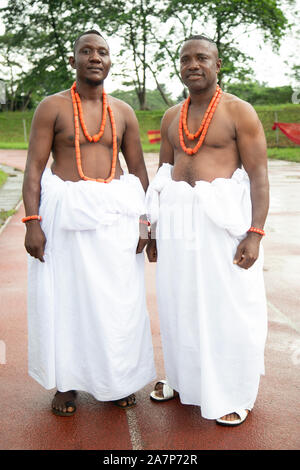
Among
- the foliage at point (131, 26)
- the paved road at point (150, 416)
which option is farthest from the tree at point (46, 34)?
the paved road at point (150, 416)

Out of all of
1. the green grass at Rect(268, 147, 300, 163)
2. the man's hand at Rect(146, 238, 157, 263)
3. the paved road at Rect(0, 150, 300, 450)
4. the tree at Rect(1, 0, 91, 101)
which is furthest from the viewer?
the tree at Rect(1, 0, 91, 101)

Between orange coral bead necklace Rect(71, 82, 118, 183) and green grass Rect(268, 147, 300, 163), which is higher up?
orange coral bead necklace Rect(71, 82, 118, 183)

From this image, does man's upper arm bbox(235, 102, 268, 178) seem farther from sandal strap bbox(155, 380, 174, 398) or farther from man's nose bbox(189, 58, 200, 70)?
sandal strap bbox(155, 380, 174, 398)

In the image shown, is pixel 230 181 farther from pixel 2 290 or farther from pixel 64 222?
pixel 2 290

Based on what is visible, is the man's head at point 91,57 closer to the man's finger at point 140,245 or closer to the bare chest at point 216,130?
the bare chest at point 216,130

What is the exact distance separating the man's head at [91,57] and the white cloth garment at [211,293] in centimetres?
74

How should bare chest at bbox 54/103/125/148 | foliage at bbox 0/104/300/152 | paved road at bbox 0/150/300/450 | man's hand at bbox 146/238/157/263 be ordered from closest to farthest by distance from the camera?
paved road at bbox 0/150/300/450 < bare chest at bbox 54/103/125/148 < man's hand at bbox 146/238/157/263 < foliage at bbox 0/104/300/152

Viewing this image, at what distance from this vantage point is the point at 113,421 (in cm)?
303

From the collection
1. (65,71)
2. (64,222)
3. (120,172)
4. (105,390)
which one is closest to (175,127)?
(120,172)

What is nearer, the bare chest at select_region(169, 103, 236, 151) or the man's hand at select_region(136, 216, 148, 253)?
the bare chest at select_region(169, 103, 236, 151)

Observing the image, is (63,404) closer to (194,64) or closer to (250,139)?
(250,139)

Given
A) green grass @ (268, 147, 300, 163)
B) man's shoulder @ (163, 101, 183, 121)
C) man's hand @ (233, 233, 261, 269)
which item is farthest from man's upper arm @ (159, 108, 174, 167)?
green grass @ (268, 147, 300, 163)

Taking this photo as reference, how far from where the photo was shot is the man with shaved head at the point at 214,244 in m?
2.87

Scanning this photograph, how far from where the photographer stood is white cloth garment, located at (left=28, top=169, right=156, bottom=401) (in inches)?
116
